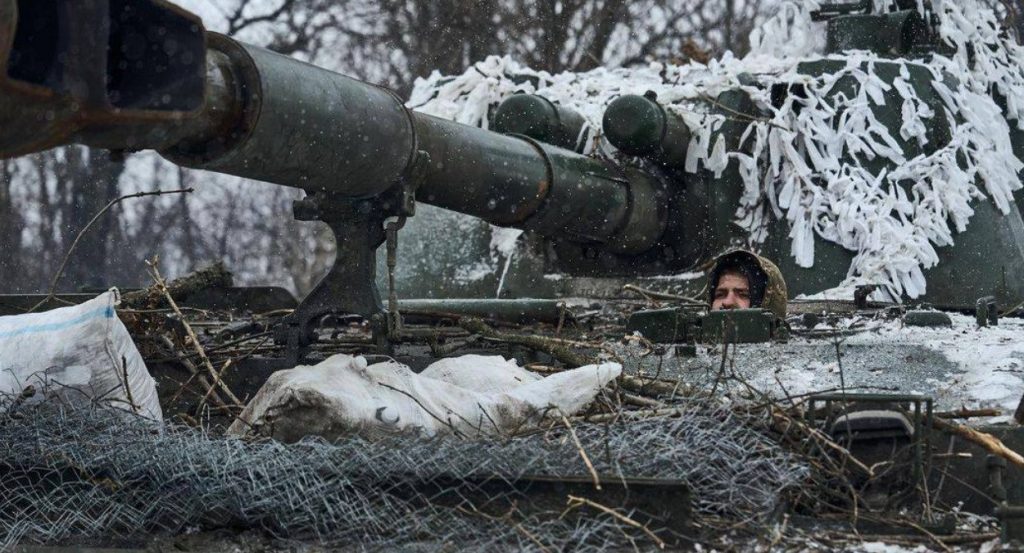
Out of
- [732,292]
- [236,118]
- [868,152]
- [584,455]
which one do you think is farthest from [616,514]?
[868,152]

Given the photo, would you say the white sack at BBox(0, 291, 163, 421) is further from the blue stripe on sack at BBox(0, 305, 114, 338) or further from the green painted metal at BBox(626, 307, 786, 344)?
the green painted metal at BBox(626, 307, 786, 344)

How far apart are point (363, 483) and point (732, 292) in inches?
97.4

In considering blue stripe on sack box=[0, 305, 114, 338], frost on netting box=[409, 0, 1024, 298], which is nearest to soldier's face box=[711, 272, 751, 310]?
frost on netting box=[409, 0, 1024, 298]

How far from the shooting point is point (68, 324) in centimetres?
365

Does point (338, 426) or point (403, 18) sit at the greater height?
point (403, 18)

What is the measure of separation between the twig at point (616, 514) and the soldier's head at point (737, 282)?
240 centimetres

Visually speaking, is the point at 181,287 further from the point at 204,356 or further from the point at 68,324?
the point at 68,324

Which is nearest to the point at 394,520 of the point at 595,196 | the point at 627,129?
the point at 595,196

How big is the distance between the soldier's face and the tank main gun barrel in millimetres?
546

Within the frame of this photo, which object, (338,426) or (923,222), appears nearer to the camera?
(338,426)

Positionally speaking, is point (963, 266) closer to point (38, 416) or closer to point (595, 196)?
point (595, 196)

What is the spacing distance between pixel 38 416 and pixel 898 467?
5.72ft

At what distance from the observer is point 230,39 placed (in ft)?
10.7

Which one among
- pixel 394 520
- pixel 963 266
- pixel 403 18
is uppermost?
pixel 403 18
